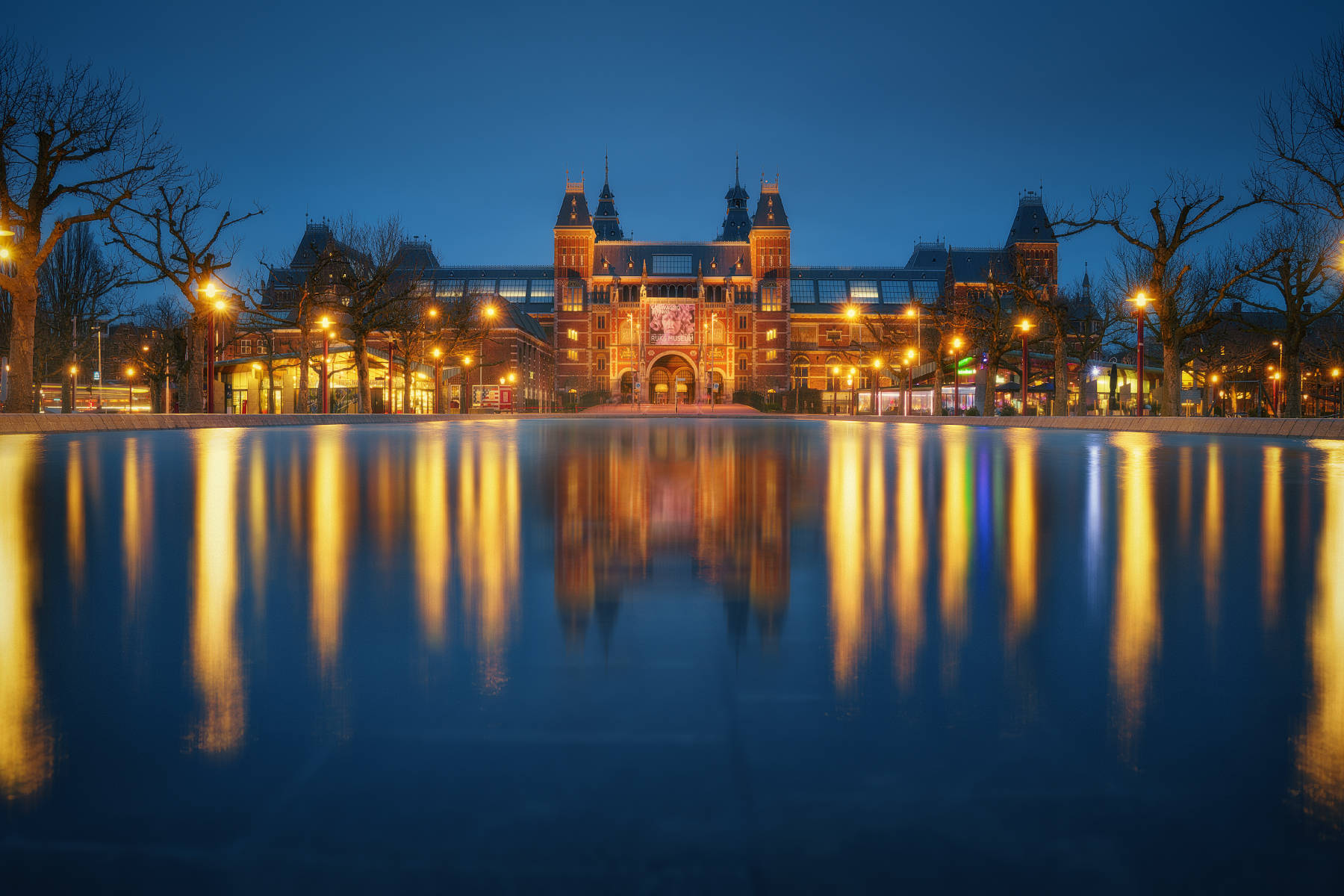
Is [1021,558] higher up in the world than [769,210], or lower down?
lower down

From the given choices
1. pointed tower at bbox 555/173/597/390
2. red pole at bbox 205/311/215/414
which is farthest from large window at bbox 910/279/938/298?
red pole at bbox 205/311/215/414

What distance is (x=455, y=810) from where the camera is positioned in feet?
3.37

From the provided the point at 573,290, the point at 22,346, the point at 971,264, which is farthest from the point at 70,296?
the point at 971,264

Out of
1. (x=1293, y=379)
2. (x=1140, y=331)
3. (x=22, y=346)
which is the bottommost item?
(x=1293, y=379)

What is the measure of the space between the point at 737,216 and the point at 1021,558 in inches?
4782

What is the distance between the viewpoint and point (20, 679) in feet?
4.74

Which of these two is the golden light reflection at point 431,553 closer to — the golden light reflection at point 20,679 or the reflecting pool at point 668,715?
the reflecting pool at point 668,715

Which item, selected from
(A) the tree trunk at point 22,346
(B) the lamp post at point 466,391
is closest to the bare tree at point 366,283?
(B) the lamp post at point 466,391

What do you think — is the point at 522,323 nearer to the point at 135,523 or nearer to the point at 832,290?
the point at 832,290

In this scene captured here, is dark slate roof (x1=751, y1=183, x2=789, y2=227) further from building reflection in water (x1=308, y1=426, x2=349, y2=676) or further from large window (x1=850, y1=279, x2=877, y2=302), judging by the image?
building reflection in water (x1=308, y1=426, x2=349, y2=676)

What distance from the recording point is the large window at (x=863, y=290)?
104500 mm

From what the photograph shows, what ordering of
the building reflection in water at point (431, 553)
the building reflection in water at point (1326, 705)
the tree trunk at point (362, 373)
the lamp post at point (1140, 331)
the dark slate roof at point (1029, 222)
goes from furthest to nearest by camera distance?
the dark slate roof at point (1029, 222), the tree trunk at point (362, 373), the lamp post at point (1140, 331), the building reflection in water at point (431, 553), the building reflection in water at point (1326, 705)

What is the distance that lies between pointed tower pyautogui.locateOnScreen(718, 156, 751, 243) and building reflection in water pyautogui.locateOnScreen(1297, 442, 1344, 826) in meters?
118

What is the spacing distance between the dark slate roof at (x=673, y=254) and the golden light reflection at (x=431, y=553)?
311 feet
